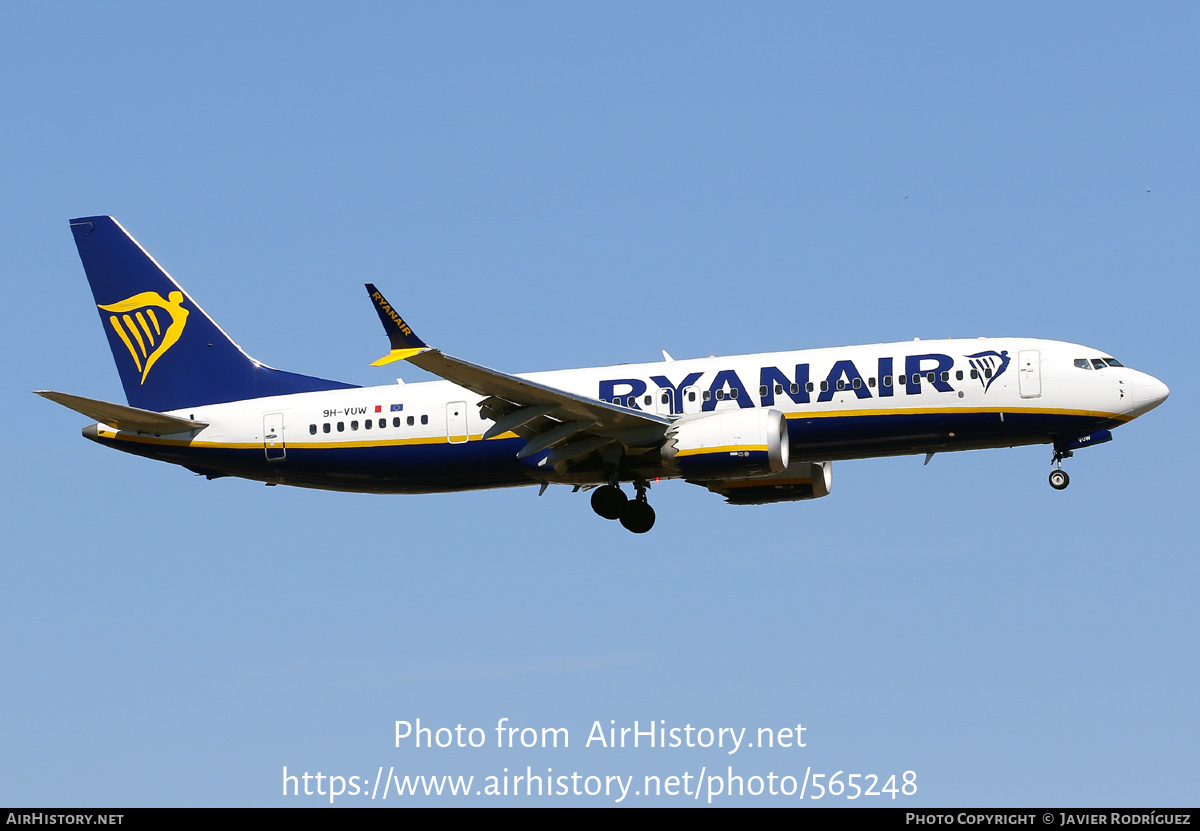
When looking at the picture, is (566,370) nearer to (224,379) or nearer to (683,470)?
(683,470)

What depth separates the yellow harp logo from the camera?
1655 inches

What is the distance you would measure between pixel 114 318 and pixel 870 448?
2252 cm

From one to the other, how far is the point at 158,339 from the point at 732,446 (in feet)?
59.0

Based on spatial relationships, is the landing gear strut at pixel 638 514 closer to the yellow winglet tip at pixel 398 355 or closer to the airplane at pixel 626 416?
the airplane at pixel 626 416

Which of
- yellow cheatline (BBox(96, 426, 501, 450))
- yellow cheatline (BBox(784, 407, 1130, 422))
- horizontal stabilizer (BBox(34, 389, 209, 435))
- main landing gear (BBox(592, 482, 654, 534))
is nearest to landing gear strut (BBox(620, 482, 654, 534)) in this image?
main landing gear (BBox(592, 482, 654, 534))

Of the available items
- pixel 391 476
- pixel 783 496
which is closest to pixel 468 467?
pixel 391 476

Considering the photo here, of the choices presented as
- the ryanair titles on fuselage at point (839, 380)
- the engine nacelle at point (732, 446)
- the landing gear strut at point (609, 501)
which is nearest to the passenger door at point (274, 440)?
the landing gear strut at point (609, 501)

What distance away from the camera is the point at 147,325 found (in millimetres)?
42500

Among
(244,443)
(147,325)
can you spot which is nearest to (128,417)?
(244,443)

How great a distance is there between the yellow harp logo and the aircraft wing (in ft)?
36.9

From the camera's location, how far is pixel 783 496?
41250 mm

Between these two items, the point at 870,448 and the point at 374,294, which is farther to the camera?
the point at 870,448

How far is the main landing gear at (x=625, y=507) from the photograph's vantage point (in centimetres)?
3803

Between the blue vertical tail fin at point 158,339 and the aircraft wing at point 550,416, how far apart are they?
6672 mm
